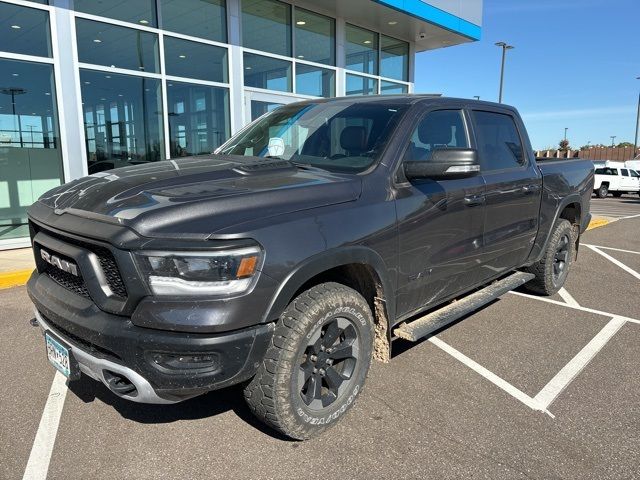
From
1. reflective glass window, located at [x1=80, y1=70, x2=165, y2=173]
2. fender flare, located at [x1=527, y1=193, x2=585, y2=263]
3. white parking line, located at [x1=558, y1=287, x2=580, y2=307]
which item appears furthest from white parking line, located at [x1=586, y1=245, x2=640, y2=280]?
reflective glass window, located at [x1=80, y1=70, x2=165, y2=173]

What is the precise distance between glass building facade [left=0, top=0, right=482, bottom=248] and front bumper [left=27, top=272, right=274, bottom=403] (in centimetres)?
649

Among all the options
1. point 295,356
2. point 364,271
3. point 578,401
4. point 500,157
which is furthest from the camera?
point 500,157

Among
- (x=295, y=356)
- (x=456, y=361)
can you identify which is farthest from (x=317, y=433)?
(x=456, y=361)

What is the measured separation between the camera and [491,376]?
3469 millimetres

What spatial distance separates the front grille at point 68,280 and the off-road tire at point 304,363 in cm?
97

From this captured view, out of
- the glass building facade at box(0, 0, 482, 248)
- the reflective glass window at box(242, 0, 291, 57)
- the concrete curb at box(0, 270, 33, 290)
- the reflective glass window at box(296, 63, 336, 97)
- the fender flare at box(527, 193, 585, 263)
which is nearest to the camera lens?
the fender flare at box(527, 193, 585, 263)

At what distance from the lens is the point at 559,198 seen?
496 cm

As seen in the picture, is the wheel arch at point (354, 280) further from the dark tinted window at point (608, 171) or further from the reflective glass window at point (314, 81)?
the dark tinted window at point (608, 171)

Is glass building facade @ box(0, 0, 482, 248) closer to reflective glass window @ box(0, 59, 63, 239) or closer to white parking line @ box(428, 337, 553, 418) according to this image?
reflective glass window @ box(0, 59, 63, 239)

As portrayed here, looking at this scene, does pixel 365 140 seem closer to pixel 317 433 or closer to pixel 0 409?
pixel 317 433

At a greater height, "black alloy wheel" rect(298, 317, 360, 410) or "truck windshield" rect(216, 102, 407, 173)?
"truck windshield" rect(216, 102, 407, 173)

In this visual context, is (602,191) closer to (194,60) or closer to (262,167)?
(194,60)

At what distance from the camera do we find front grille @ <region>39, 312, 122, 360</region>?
2.22 m

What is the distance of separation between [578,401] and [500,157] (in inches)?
81.9
